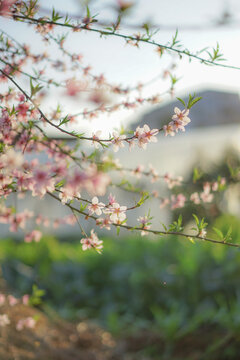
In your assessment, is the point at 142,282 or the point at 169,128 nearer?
the point at 169,128

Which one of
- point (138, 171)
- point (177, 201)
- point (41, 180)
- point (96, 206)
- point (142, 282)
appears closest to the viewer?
point (41, 180)

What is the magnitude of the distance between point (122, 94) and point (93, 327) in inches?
93.2

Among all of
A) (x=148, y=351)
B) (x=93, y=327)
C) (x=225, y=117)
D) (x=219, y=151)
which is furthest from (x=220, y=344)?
(x=225, y=117)

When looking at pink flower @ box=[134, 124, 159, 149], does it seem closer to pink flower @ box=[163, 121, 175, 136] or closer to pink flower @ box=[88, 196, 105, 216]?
pink flower @ box=[163, 121, 175, 136]

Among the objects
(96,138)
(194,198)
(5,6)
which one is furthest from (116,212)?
(194,198)

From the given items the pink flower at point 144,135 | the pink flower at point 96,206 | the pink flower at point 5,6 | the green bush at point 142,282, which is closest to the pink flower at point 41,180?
the pink flower at point 96,206

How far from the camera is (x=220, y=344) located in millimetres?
2729

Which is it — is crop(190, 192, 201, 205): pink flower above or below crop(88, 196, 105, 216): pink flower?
above

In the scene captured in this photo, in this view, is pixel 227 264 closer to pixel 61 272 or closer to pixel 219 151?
pixel 61 272

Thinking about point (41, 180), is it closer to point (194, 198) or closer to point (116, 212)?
point (116, 212)

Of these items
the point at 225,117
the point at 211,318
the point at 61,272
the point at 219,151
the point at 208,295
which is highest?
the point at 225,117

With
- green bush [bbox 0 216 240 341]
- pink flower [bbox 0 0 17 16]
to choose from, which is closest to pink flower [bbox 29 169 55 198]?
pink flower [bbox 0 0 17 16]

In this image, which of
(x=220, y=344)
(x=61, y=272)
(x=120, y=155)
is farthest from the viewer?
(x=120, y=155)

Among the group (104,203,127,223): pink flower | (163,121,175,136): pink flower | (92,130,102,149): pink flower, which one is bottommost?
(104,203,127,223): pink flower
